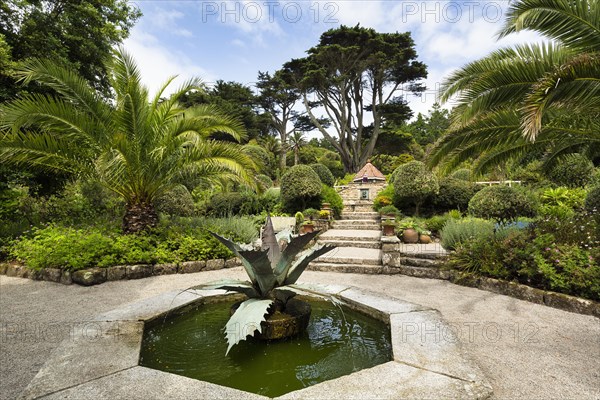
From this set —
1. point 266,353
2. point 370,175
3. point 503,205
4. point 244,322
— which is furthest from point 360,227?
point 370,175

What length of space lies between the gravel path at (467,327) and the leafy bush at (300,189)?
6403mm

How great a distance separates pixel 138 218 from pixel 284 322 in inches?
216

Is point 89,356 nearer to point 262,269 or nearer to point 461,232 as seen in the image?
point 262,269

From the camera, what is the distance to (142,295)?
15.0 ft

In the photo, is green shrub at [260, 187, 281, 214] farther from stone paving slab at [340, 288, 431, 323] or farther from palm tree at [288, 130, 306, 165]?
palm tree at [288, 130, 306, 165]

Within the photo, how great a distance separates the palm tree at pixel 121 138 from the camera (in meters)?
5.91

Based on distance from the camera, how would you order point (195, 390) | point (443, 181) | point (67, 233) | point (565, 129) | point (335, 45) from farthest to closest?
point (335, 45), point (443, 181), point (67, 233), point (565, 129), point (195, 390)

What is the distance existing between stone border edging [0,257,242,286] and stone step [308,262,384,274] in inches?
87.2

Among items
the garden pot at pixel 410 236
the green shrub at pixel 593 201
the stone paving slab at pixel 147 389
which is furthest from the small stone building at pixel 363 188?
the stone paving slab at pixel 147 389

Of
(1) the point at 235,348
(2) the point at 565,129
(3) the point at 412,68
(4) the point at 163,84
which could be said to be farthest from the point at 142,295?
(3) the point at 412,68

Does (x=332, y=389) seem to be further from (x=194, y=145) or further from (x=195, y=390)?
(x=194, y=145)

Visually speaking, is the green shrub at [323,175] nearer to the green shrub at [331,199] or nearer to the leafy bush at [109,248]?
the green shrub at [331,199]

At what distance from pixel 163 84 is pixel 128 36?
5800mm

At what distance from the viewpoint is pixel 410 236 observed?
8891mm
